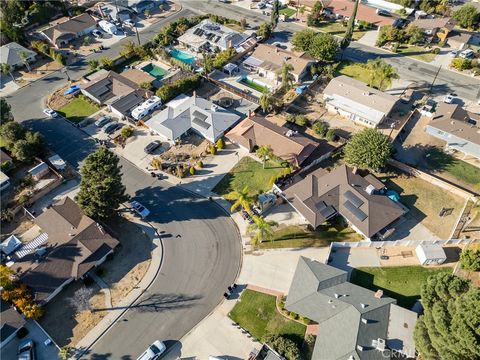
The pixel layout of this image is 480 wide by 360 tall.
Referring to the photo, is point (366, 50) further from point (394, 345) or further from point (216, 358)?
point (216, 358)

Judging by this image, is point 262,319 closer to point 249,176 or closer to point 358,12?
point 249,176

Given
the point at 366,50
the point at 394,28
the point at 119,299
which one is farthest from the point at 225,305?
the point at 394,28

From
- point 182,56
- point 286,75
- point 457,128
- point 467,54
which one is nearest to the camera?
point 457,128

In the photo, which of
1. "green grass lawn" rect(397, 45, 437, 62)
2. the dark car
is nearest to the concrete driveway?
the dark car

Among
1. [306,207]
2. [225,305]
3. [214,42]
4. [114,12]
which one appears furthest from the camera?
[114,12]

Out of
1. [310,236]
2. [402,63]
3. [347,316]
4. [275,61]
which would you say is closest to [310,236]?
[310,236]

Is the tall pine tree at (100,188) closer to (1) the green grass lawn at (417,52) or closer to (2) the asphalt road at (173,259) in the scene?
(2) the asphalt road at (173,259)
